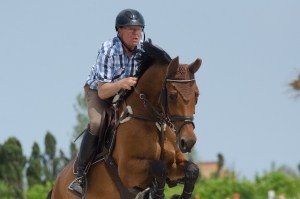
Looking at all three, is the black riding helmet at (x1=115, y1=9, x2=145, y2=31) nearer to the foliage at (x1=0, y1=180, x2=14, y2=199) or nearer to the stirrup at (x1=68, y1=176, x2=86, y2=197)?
the stirrup at (x1=68, y1=176, x2=86, y2=197)

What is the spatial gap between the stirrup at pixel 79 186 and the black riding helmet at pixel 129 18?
2.21 meters

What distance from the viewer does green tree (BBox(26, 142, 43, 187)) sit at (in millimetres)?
44656

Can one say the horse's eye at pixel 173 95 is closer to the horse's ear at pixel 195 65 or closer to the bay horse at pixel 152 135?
the bay horse at pixel 152 135

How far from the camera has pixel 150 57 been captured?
1273 cm

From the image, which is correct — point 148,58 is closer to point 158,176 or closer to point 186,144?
point 158,176

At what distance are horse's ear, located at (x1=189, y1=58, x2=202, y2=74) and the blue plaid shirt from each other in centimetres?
101

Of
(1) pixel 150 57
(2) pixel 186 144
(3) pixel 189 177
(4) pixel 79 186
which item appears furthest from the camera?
(4) pixel 79 186

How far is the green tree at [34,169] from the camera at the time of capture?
44.7 m

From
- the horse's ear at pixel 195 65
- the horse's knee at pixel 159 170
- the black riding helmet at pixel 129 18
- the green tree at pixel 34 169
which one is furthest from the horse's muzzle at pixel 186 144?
the green tree at pixel 34 169

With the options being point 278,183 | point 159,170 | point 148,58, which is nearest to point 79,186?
point 159,170

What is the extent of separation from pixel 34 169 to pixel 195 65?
33644 millimetres

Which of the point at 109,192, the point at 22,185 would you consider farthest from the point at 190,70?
the point at 22,185

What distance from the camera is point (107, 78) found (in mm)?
12984

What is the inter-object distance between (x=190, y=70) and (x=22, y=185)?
107ft
